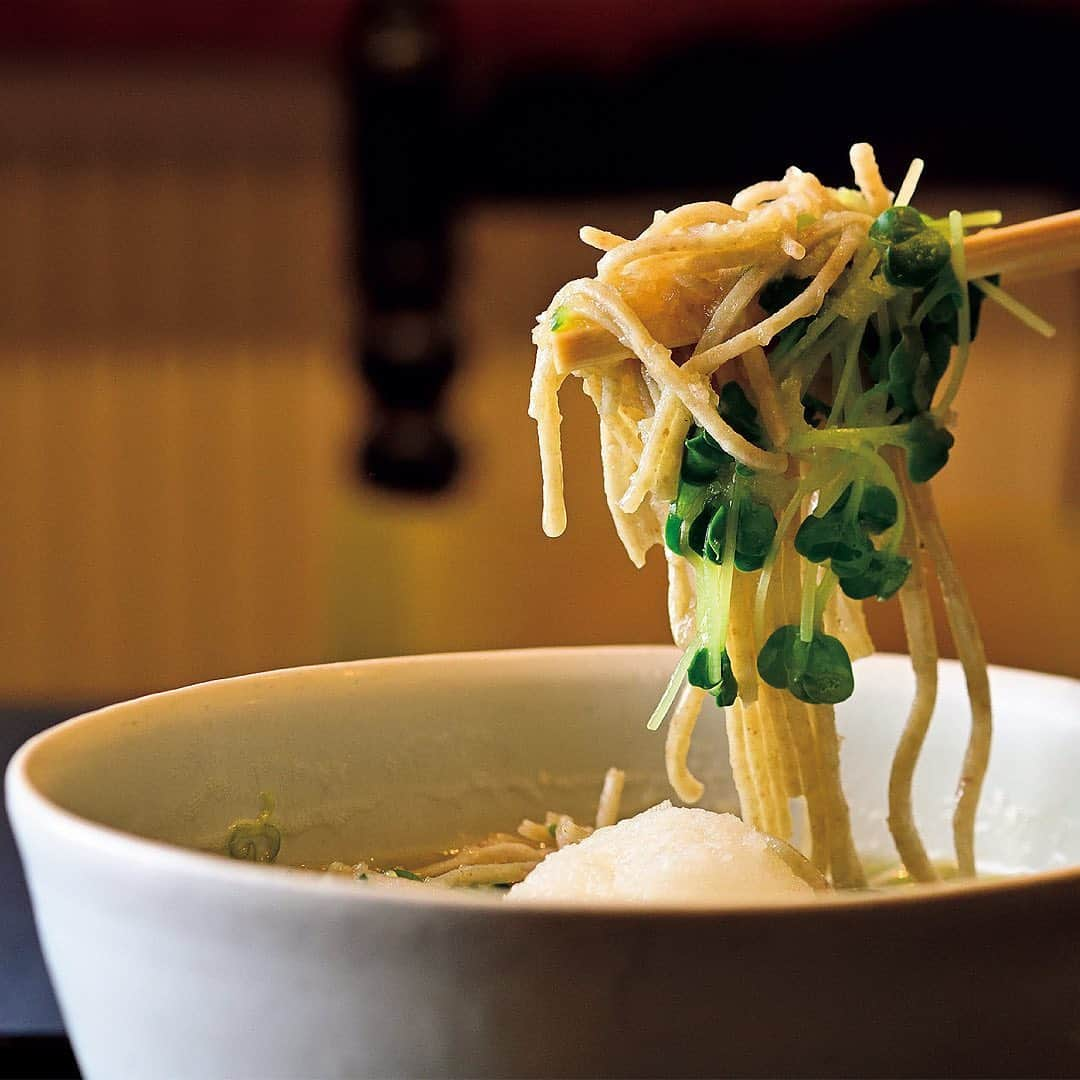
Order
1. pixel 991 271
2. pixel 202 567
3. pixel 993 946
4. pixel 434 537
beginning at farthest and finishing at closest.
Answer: pixel 202 567 → pixel 434 537 → pixel 991 271 → pixel 993 946

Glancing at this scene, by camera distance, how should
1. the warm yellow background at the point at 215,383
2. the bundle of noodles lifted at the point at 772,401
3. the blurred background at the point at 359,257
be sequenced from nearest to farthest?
the bundle of noodles lifted at the point at 772,401
the blurred background at the point at 359,257
the warm yellow background at the point at 215,383

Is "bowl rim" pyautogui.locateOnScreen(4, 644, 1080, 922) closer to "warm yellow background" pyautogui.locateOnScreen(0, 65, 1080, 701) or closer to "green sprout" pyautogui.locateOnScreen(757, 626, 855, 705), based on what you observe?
"green sprout" pyautogui.locateOnScreen(757, 626, 855, 705)

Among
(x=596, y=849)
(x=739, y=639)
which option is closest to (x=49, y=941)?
(x=596, y=849)

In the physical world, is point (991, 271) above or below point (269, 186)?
below

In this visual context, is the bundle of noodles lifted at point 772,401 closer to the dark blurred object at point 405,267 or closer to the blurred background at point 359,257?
the blurred background at point 359,257

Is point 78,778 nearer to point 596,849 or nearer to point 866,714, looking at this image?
point 596,849

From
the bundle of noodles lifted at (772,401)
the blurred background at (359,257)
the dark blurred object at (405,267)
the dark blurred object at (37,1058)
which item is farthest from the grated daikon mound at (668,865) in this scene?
the dark blurred object at (405,267)
